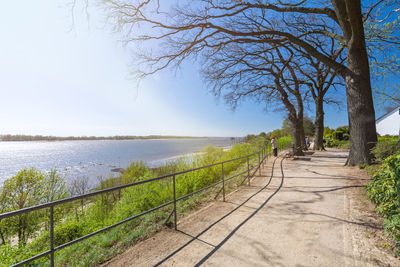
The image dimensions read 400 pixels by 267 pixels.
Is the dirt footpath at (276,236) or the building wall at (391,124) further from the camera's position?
the building wall at (391,124)

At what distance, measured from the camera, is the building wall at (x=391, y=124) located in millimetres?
25727

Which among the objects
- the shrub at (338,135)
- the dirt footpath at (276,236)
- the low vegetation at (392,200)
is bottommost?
the dirt footpath at (276,236)

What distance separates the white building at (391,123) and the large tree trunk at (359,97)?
28.6m

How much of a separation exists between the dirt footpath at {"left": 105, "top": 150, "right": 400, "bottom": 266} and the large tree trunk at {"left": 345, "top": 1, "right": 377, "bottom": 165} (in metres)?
3.15

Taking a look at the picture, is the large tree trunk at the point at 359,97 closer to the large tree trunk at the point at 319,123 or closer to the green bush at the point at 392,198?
the green bush at the point at 392,198

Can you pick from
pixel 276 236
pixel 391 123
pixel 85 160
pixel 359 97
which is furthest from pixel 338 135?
pixel 85 160

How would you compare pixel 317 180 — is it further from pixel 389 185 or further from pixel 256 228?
pixel 256 228

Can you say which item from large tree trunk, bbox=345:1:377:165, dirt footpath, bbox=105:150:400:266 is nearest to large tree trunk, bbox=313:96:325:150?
large tree trunk, bbox=345:1:377:165

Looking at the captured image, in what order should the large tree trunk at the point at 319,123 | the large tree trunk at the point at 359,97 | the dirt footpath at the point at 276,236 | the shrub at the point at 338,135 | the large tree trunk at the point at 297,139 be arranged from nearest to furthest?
the dirt footpath at the point at 276,236 → the large tree trunk at the point at 359,97 → the large tree trunk at the point at 297,139 → the large tree trunk at the point at 319,123 → the shrub at the point at 338,135

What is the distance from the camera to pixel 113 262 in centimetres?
234

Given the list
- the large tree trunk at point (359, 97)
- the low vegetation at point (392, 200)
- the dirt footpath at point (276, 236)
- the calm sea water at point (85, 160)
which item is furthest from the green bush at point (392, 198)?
the calm sea water at point (85, 160)

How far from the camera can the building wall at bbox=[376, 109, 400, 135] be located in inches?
1013

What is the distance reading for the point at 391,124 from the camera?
2733 cm

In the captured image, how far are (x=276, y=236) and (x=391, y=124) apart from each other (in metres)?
39.2
